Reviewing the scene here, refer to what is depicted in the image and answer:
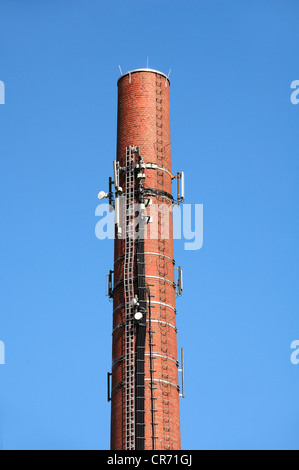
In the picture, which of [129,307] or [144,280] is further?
[144,280]

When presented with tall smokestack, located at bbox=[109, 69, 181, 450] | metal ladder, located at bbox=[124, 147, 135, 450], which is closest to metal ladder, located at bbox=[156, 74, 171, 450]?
tall smokestack, located at bbox=[109, 69, 181, 450]

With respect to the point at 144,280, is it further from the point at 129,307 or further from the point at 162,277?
the point at 129,307

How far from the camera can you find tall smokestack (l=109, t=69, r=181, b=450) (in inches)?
3182

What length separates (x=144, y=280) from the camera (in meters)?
84.3

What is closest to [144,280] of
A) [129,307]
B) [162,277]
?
[162,277]

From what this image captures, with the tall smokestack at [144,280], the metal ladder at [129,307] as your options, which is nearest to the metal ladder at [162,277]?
the tall smokestack at [144,280]

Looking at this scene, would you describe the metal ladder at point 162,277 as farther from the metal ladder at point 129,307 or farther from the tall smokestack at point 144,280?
the metal ladder at point 129,307

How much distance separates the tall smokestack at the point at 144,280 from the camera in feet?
265

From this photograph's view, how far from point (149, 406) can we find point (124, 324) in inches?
271

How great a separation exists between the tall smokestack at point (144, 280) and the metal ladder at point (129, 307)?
0.24ft

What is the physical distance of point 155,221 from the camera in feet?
285

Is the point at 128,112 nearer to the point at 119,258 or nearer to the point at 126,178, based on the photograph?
the point at 126,178

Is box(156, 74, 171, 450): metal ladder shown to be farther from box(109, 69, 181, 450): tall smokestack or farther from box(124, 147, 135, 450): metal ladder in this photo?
box(124, 147, 135, 450): metal ladder

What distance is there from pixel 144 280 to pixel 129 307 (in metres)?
2.41
